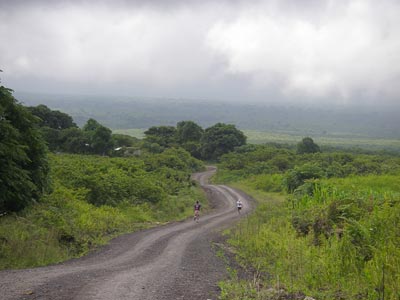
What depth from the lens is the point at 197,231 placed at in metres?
22.6

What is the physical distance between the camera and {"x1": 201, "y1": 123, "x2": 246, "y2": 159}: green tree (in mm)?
88500

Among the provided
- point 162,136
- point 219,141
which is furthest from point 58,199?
point 162,136

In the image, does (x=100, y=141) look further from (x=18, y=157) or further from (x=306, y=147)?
(x=18, y=157)

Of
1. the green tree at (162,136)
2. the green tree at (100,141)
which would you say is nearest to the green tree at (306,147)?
the green tree at (162,136)

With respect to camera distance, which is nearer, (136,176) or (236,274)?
(236,274)

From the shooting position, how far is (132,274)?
11.2 meters

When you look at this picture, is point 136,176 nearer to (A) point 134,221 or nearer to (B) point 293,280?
(A) point 134,221

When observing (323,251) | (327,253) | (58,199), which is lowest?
(58,199)

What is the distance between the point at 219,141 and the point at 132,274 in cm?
7732

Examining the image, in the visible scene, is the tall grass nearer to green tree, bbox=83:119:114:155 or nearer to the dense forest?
the dense forest

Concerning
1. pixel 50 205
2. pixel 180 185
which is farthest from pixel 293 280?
pixel 180 185

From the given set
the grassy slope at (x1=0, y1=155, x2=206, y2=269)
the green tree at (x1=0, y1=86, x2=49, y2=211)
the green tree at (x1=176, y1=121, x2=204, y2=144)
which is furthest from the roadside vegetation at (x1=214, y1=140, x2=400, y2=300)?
the green tree at (x1=176, y1=121, x2=204, y2=144)

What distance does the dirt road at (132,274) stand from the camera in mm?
9117

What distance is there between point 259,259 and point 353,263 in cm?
377
